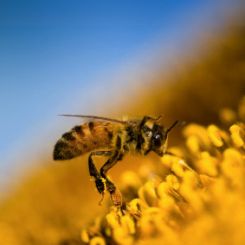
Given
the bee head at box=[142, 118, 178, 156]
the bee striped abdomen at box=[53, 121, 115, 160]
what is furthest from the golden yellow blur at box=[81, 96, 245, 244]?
the bee striped abdomen at box=[53, 121, 115, 160]

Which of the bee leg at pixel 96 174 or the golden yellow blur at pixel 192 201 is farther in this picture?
the bee leg at pixel 96 174

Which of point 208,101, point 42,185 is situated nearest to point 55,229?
point 42,185

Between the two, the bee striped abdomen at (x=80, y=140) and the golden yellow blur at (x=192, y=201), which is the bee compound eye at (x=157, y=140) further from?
the bee striped abdomen at (x=80, y=140)

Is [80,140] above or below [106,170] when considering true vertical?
above

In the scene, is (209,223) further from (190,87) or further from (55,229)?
(190,87)

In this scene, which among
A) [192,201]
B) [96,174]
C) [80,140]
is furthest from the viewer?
[96,174]

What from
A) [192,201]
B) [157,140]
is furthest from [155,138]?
[192,201]

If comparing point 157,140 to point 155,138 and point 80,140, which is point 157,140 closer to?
point 155,138

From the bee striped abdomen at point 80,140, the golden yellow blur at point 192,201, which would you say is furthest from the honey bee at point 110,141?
the golden yellow blur at point 192,201
